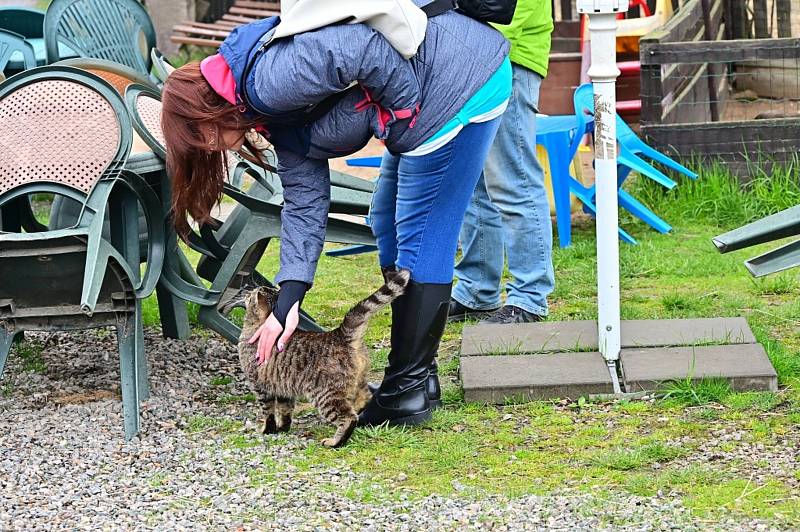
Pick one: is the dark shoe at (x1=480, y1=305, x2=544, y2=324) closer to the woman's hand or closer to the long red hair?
the woman's hand

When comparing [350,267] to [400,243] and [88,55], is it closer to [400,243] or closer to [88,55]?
[88,55]

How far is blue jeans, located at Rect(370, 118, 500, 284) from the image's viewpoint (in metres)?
3.92

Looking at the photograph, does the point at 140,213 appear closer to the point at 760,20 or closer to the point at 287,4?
the point at 287,4

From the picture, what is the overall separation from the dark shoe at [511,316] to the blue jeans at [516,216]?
25mm

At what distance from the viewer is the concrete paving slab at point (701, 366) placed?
14.6 ft

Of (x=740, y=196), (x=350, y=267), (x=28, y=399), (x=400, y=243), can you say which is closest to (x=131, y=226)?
(x=28, y=399)

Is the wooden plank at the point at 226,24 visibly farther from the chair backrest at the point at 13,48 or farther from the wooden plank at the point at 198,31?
the chair backrest at the point at 13,48

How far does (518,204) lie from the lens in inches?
212

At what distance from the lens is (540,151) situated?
731 cm

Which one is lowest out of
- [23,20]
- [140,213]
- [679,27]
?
[140,213]

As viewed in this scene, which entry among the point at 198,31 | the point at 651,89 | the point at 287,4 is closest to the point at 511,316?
the point at 287,4

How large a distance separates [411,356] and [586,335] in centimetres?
114

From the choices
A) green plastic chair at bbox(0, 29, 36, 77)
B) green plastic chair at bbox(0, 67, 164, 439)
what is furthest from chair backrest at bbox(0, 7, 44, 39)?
green plastic chair at bbox(0, 67, 164, 439)

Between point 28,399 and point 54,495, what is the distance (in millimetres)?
A: 1110
